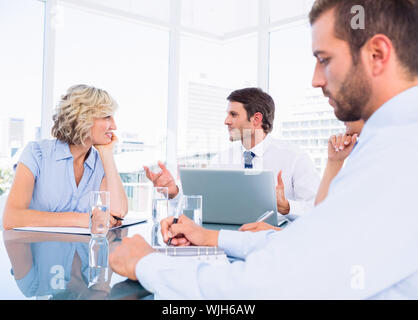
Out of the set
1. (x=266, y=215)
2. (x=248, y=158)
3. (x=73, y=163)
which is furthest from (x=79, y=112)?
(x=248, y=158)

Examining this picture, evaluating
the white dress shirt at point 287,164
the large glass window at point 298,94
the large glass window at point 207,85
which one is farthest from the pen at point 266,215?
the large glass window at point 207,85

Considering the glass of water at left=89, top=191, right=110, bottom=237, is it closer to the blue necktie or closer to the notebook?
the notebook

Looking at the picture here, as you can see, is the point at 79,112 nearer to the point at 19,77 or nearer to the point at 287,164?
the point at 287,164

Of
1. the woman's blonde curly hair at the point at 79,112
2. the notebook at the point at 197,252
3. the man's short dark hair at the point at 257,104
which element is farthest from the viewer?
the man's short dark hair at the point at 257,104

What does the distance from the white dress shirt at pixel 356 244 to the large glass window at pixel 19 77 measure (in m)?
3.82

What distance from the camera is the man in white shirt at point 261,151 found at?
284 centimetres

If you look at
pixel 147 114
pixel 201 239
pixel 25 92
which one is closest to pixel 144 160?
pixel 147 114

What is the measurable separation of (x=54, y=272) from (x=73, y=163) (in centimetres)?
140

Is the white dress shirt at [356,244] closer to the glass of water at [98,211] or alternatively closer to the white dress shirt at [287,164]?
the glass of water at [98,211]

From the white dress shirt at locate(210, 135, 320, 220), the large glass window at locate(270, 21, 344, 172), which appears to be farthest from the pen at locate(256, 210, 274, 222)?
the large glass window at locate(270, 21, 344, 172)

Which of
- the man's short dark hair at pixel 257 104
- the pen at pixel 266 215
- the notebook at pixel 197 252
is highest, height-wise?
the man's short dark hair at pixel 257 104

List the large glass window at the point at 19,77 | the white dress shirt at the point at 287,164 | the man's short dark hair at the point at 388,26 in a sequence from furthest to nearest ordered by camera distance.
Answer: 1. the large glass window at the point at 19,77
2. the white dress shirt at the point at 287,164
3. the man's short dark hair at the point at 388,26

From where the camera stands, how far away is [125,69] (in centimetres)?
459

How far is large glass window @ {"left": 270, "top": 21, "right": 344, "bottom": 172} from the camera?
4527mm
